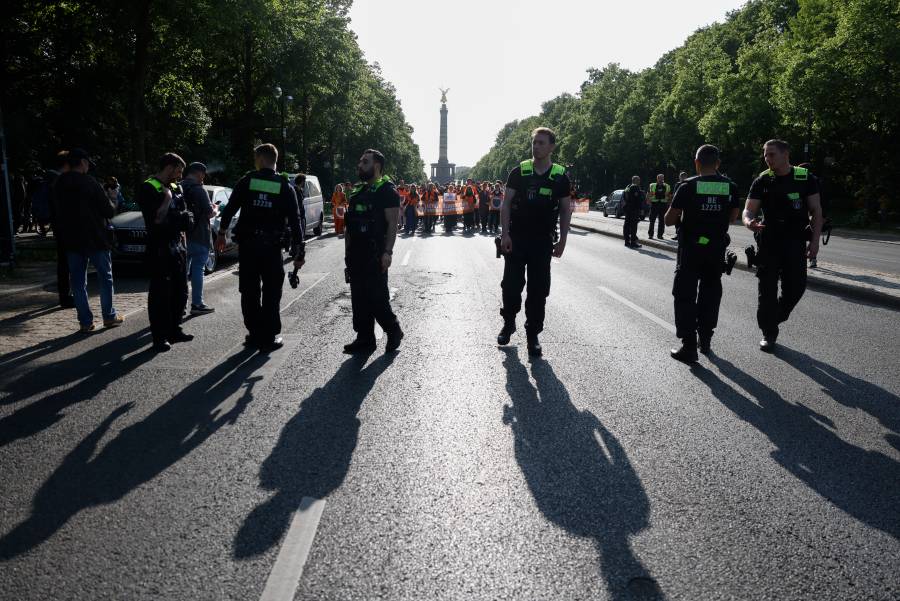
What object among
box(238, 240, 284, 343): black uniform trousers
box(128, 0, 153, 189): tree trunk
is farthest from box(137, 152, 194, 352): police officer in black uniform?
box(128, 0, 153, 189): tree trunk

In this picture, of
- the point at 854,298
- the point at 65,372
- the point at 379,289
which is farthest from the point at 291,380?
the point at 854,298

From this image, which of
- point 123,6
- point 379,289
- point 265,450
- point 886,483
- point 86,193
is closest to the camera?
point 886,483

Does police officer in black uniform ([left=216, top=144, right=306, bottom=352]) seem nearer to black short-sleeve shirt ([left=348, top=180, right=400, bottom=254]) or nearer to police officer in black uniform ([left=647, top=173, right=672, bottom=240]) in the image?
black short-sleeve shirt ([left=348, top=180, right=400, bottom=254])

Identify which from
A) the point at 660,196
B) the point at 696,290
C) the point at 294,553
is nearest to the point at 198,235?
the point at 696,290

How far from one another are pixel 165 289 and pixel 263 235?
3.75ft

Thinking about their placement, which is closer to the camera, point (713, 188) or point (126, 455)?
point (126, 455)

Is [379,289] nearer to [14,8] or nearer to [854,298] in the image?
[854,298]

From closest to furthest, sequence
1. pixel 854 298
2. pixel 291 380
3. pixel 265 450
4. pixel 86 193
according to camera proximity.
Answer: pixel 265 450, pixel 291 380, pixel 86 193, pixel 854 298

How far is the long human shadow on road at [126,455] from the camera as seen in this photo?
127 inches

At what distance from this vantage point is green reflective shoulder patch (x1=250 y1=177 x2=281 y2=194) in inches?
264

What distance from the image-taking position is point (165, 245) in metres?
6.94

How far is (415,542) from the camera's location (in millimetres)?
3023

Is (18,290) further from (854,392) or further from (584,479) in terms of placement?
(854,392)

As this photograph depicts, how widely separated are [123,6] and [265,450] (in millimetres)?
18232
